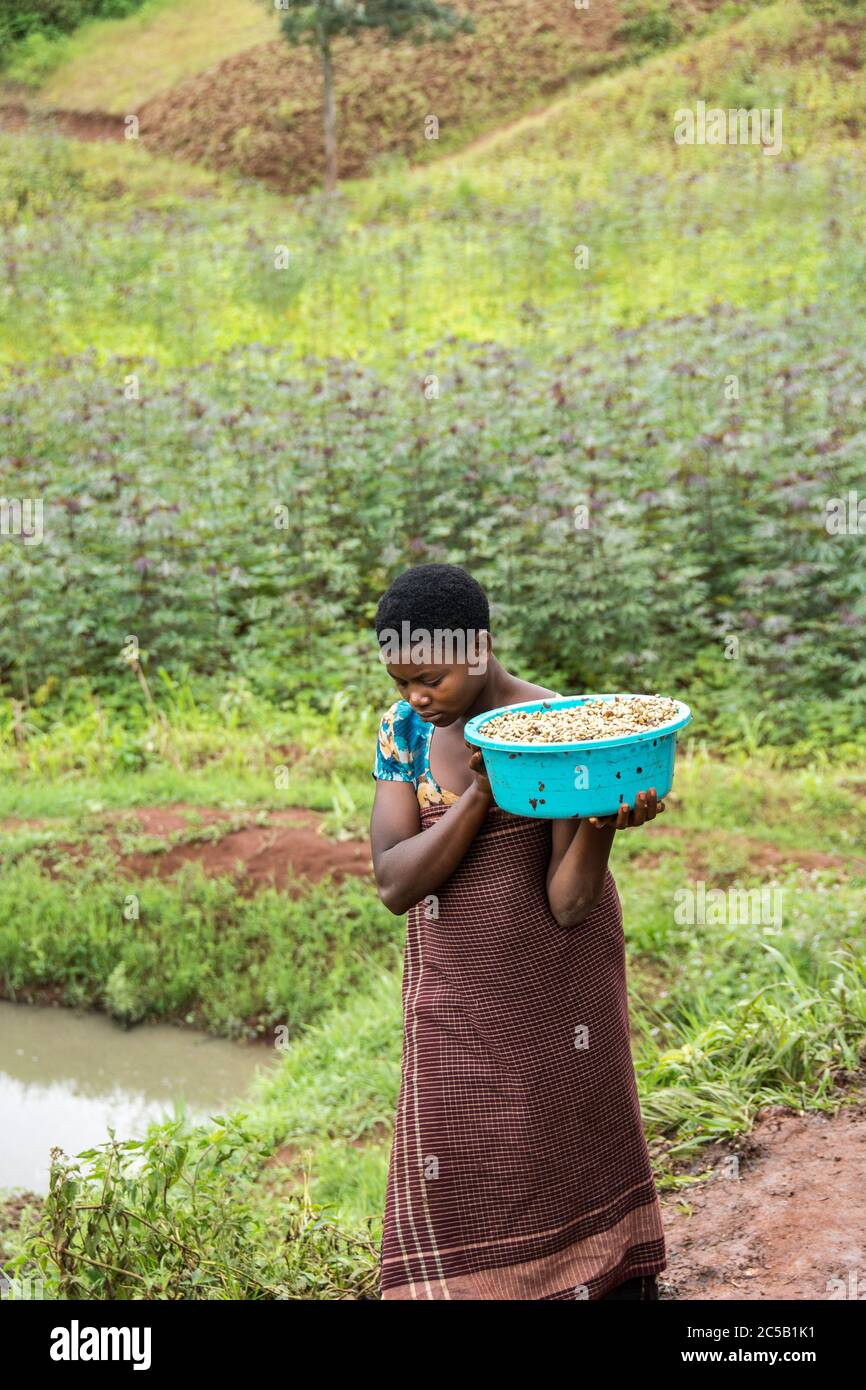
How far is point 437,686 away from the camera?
2129 millimetres

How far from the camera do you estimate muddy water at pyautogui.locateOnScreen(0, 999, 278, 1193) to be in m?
4.71

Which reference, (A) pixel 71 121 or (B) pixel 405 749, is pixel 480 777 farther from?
(A) pixel 71 121

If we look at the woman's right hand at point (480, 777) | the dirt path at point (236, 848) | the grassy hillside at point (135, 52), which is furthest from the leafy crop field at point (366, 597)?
the grassy hillside at point (135, 52)

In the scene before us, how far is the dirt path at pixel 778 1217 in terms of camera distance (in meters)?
2.77

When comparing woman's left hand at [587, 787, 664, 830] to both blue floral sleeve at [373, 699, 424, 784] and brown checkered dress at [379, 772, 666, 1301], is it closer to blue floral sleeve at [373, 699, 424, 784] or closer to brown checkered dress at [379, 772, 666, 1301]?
brown checkered dress at [379, 772, 666, 1301]

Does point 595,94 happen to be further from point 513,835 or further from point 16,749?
point 513,835

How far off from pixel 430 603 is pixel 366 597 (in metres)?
6.16

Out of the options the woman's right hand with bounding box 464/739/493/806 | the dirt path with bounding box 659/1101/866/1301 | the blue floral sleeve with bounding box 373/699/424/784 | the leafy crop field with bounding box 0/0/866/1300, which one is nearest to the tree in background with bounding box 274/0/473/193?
the leafy crop field with bounding box 0/0/866/1300

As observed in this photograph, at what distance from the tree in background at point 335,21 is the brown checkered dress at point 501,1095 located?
1471cm

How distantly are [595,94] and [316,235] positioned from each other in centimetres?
618
